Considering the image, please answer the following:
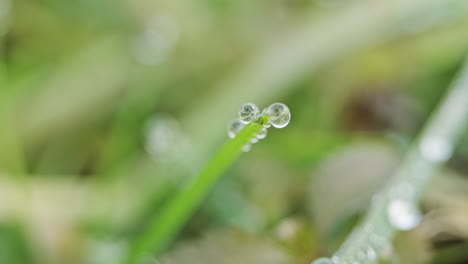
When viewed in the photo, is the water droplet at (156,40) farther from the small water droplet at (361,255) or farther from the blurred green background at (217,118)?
the small water droplet at (361,255)

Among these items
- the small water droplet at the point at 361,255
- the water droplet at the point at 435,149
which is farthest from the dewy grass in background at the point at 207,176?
the water droplet at the point at 435,149

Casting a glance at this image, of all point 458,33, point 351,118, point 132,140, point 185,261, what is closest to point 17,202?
point 132,140

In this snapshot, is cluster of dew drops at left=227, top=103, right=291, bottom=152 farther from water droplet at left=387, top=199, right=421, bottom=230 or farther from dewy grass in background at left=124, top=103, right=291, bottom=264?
water droplet at left=387, top=199, right=421, bottom=230

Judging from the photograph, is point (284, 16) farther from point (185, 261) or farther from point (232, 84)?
point (185, 261)

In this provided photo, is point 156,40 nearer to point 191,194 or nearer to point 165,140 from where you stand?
point 165,140

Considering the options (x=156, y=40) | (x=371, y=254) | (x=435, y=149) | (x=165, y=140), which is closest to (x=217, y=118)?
(x=165, y=140)

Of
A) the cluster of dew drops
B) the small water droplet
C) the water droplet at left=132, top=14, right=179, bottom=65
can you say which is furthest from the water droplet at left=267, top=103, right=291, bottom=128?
the water droplet at left=132, top=14, right=179, bottom=65
